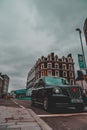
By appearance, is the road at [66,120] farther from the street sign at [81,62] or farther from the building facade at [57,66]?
the building facade at [57,66]

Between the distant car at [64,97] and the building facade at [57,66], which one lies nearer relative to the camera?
the distant car at [64,97]

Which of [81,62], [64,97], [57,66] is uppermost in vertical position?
[57,66]

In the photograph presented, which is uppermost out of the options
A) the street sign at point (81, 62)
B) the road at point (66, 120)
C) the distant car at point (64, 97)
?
the street sign at point (81, 62)

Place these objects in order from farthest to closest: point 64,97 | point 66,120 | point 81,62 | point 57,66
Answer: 1. point 57,66
2. point 81,62
3. point 64,97
4. point 66,120

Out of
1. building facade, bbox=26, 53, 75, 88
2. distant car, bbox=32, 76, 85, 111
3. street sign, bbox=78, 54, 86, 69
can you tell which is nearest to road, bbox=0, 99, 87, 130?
distant car, bbox=32, 76, 85, 111

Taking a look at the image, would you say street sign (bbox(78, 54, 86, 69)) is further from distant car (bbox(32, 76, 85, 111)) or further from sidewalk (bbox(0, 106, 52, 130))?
sidewalk (bbox(0, 106, 52, 130))

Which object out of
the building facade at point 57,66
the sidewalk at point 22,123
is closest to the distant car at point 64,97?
the sidewalk at point 22,123

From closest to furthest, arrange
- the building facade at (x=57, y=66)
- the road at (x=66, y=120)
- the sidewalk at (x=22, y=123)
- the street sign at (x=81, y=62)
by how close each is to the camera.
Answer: the sidewalk at (x=22, y=123) < the road at (x=66, y=120) < the street sign at (x=81, y=62) < the building facade at (x=57, y=66)

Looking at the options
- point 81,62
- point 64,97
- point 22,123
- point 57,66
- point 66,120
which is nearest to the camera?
point 22,123

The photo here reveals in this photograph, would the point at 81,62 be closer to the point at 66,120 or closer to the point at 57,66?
the point at 66,120

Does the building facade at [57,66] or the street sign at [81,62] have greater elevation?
the building facade at [57,66]

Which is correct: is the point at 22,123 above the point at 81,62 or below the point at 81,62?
below

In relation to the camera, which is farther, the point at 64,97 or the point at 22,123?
the point at 64,97

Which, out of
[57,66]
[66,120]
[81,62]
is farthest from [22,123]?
[57,66]
